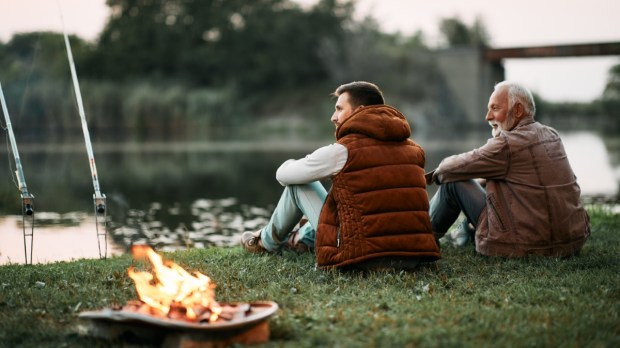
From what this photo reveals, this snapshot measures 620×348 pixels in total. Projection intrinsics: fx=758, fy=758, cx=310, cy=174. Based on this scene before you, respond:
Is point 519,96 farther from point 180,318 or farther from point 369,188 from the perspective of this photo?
point 180,318

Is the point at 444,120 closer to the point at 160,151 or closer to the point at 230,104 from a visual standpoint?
the point at 230,104

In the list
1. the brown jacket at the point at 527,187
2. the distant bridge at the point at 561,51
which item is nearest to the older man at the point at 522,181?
the brown jacket at the point at 527,187

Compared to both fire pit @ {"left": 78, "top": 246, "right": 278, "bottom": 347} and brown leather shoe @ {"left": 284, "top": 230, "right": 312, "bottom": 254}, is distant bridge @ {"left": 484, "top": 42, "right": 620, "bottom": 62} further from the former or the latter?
fire pit @ {"left": 78, "top": 246, "right": 278, "bottom": 347}

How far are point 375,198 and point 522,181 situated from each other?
3.96ft

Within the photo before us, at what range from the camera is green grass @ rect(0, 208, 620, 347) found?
11.8 feet

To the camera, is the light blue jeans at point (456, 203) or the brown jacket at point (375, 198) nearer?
the brown jacket at point (375, 198)

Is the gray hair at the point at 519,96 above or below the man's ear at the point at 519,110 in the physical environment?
above

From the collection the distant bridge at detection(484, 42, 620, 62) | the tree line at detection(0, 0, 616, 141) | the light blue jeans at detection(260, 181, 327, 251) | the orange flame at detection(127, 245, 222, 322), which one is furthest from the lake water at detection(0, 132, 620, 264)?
the tree line at detection(0, 0, 616, 141)

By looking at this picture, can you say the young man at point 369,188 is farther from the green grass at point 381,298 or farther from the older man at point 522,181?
the older man at point 522,181

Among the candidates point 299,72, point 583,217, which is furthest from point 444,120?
point 583,217

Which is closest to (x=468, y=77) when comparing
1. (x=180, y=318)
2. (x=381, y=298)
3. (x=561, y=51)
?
(x=561, y=51)

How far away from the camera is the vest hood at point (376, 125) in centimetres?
477

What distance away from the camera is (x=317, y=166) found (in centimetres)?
486

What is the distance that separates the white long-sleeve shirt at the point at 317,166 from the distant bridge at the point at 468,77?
3699cm
